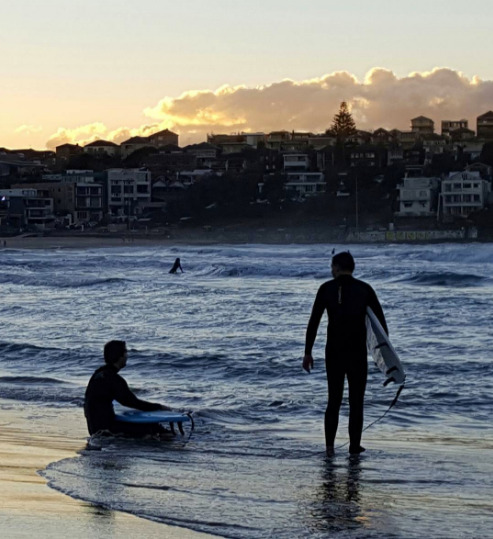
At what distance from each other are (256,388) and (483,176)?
110349 millimetres

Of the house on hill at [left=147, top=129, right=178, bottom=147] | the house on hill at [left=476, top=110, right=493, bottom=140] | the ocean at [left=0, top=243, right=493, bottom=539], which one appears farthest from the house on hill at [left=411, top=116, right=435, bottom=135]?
the ocean at [left=0, top=243, right=493, bottom=539]

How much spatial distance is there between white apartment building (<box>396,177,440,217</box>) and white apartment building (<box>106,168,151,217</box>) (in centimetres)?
2899

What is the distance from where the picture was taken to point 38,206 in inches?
4729

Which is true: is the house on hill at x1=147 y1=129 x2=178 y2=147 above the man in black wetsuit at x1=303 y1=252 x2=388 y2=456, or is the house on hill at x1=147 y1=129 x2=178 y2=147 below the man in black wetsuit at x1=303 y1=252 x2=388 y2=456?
above

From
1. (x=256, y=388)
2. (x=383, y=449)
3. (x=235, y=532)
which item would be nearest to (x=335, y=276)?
(x=383, y=449)

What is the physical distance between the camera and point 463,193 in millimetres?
112188

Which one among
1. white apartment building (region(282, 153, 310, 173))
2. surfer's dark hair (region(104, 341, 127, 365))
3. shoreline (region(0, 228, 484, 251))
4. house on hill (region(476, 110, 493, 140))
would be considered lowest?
shoreline (region(0, 228, 484, 251))

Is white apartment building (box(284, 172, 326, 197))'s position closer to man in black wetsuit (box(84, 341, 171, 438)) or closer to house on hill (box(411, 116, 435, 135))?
house on hill (box(411, 116, 435, 135))

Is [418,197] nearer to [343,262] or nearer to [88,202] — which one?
[88,202]

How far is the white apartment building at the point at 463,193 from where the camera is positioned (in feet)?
365

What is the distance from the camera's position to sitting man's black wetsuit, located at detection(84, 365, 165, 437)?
817 centimetres

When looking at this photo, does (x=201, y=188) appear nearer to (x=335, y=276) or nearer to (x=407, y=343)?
(x=407, y=343)

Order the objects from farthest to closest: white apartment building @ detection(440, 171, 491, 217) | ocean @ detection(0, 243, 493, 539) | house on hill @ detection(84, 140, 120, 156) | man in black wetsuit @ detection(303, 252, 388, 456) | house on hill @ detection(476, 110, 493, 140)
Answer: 1. house on hill @ detection(84, 140, 120, 156)
2. house on hill @ detection(476, 110, 493, 140)
3. white apartment building @ detection(440, 171, 491, 217)
4. man in black wetsuit @ detection(303, 252, 388, 456)
5. ocean @ detection(0, 243, 493, 539)

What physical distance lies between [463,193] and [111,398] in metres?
106
